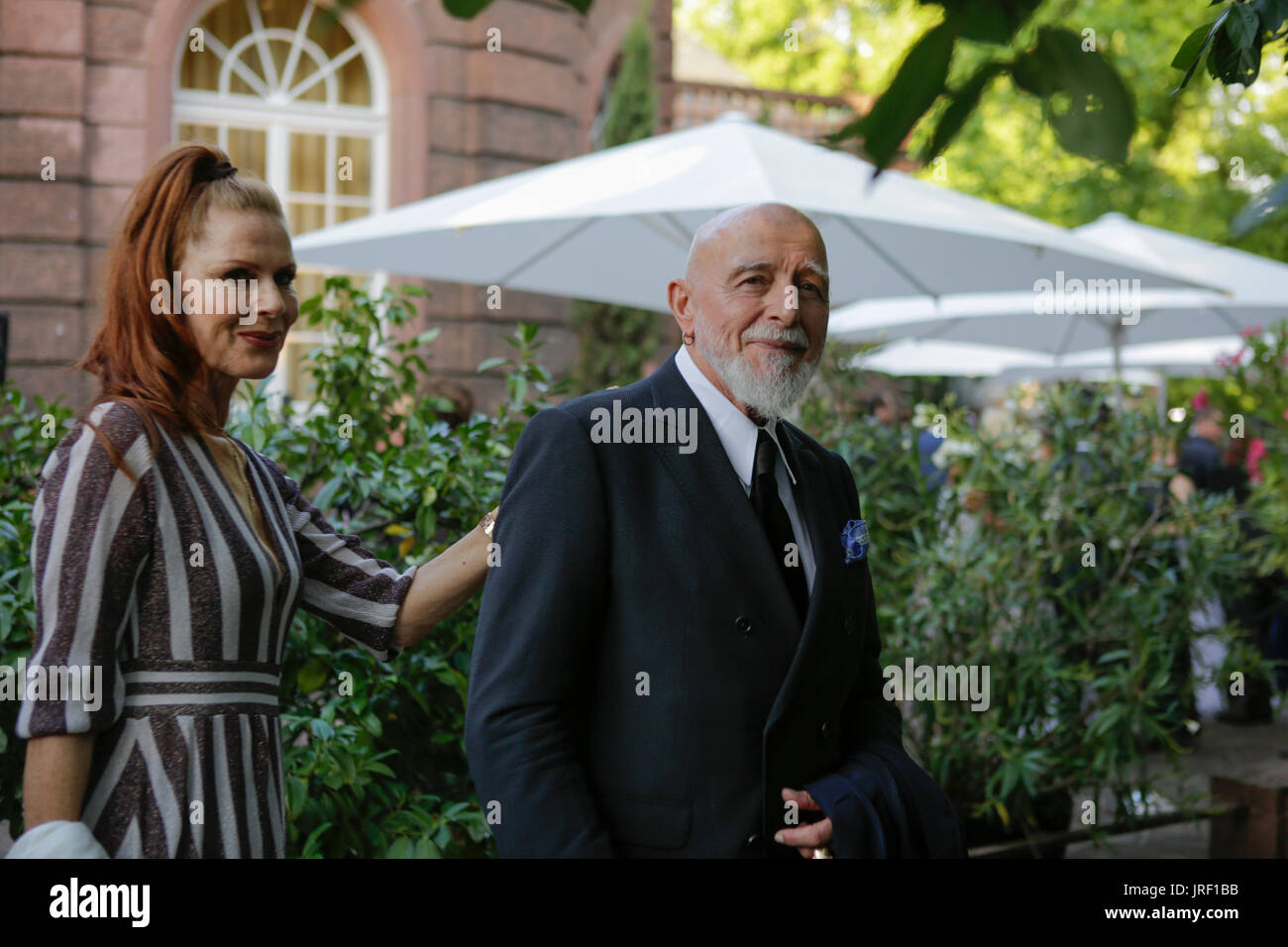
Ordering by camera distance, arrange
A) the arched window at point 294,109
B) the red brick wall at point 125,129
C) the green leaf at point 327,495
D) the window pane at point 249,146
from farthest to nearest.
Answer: the window pane at point 249,146 → the arched window at point 294,109 → the red brick wall at point 125,129 → the green leaf at point 327,495

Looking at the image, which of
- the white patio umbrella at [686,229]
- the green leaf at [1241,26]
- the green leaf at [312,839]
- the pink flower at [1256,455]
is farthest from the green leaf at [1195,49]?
the pink flower at [1256,455]

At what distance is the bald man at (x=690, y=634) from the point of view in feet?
6.80

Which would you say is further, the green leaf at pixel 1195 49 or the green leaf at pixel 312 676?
the green leaf at pixel 312 676

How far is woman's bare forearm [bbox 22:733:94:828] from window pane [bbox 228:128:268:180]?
9976 millimetres

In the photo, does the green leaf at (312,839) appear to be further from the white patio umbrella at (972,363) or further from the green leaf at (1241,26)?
the white patio umbrella at (972,363)

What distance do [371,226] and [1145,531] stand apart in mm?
4031

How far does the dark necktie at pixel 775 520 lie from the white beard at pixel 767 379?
81mm

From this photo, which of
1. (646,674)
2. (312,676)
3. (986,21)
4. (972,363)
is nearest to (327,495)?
(312,676)

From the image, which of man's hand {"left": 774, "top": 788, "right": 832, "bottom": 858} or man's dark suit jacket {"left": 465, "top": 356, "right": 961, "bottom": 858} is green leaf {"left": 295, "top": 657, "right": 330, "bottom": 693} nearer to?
man's dark suit jacket {"left": 465, "top": 356, "right": 961, "bottom": 858}

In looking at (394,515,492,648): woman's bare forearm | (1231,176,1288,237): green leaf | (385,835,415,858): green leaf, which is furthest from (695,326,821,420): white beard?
(385,835,415,858): green leaf

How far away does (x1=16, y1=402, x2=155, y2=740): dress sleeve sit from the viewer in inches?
71.1
